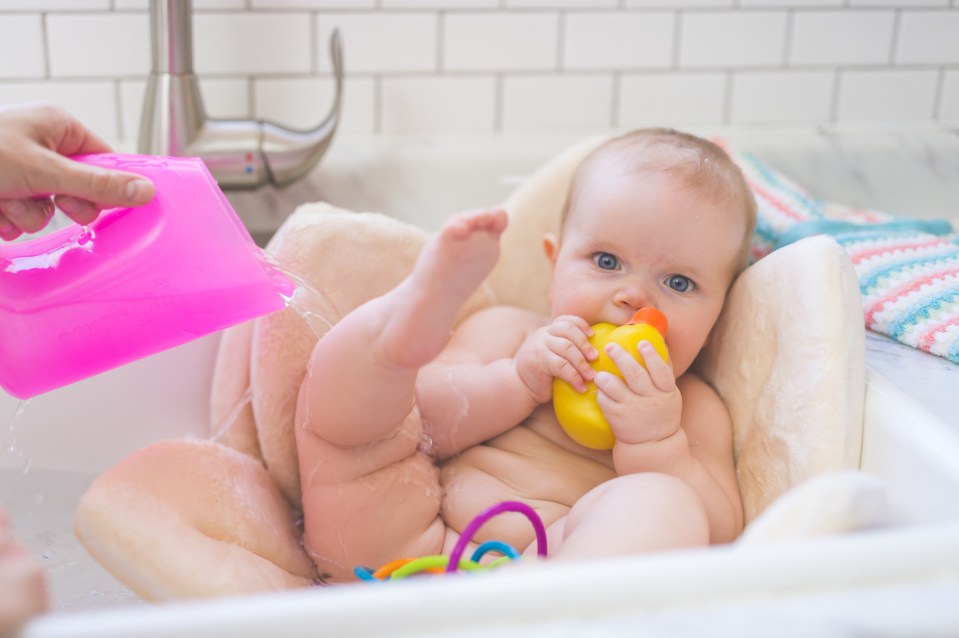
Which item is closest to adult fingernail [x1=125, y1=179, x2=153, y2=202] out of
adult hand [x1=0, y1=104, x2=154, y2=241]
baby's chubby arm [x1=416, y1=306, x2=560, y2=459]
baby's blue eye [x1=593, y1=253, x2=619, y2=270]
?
adult hand [x1=0, y1=104, x2=154, y2=241]

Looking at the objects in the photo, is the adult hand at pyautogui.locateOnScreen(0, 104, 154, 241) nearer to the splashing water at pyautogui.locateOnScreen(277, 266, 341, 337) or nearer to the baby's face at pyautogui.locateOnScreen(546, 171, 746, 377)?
the splashing water at pyautogui.locateOnScreen(277, 266, 341, 337)

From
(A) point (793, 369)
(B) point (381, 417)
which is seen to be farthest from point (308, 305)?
(A) point (793, 369)

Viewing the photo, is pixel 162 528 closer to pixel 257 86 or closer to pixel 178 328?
pixel 178 328

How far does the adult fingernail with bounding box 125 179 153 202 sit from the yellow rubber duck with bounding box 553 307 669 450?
0.44 meters

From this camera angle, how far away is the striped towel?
101cm

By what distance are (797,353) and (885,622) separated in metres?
Result: 0.42

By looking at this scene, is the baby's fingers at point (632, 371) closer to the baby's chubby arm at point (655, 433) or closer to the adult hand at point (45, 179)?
the baby's chubby arm at point (655, 433)

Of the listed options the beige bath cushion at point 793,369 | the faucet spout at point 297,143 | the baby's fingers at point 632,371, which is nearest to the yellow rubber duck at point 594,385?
the baby's fingers at point 632,371

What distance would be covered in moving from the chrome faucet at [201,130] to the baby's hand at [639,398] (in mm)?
753

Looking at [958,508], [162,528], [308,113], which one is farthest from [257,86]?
[958,508]

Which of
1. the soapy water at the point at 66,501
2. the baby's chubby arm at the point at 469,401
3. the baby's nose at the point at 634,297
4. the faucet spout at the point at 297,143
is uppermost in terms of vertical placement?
the faucet spout at the point at 297,143

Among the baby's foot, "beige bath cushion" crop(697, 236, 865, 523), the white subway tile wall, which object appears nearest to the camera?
the baby's foot

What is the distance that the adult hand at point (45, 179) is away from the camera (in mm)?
857

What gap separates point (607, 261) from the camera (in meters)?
1.02
